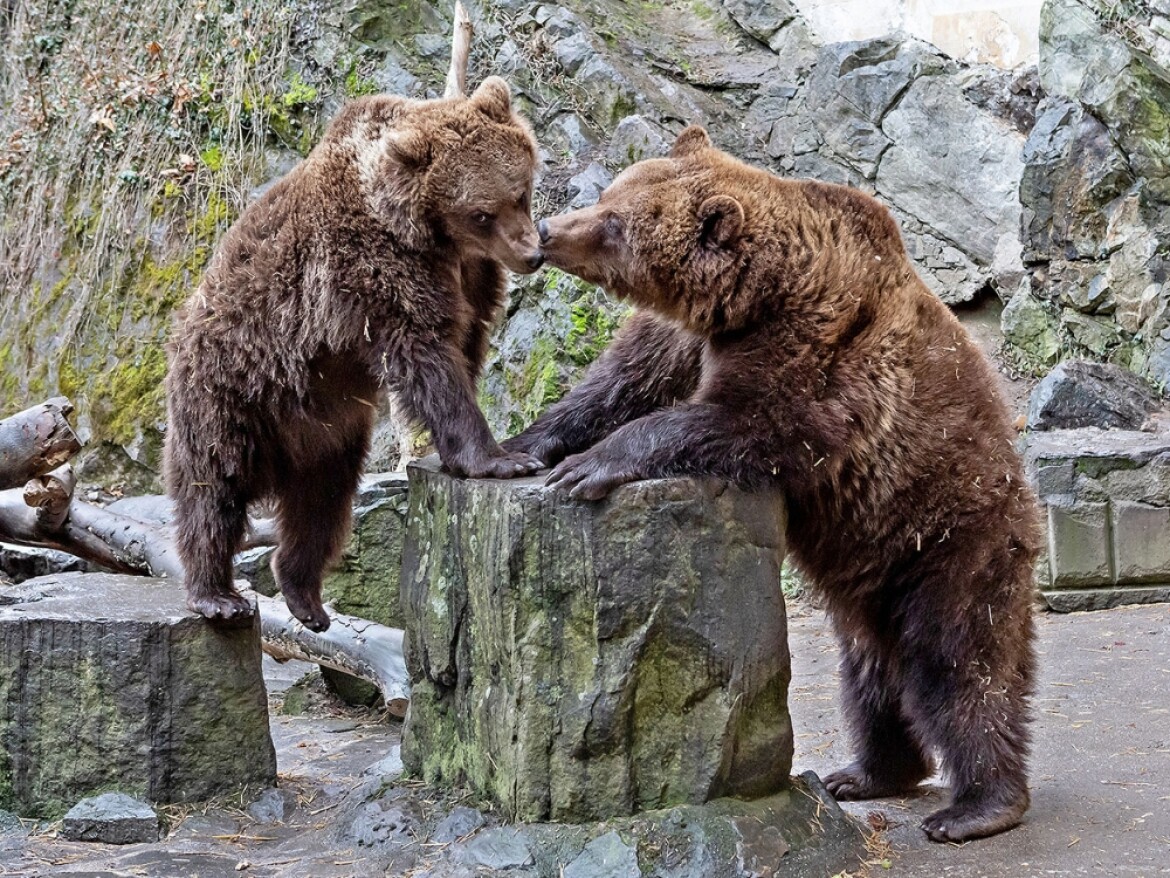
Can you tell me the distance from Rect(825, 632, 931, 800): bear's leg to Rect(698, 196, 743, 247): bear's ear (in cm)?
177

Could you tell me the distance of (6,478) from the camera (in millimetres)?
7672

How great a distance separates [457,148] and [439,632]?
6.44 ft

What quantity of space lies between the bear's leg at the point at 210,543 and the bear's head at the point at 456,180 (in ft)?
4.60

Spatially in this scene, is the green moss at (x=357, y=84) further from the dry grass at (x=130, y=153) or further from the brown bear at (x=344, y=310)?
the brown bear at (x=344, y=310)

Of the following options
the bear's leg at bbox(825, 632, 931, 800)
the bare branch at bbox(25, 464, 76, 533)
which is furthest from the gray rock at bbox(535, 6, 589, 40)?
the bear's leg at bbox(825, 632, 931, 800)

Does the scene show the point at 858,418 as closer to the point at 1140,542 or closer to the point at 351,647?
the point at 351,647

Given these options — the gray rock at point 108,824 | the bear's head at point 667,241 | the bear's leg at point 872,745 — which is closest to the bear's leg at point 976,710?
the bear's leg at point 872,745

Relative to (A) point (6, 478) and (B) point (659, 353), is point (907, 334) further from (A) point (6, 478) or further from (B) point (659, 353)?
(A) point (6, 478)

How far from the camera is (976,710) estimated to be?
464cm

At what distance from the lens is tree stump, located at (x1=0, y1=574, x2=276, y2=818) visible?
534 cm

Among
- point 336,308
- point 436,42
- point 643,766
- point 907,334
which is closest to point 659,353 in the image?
point 907,334

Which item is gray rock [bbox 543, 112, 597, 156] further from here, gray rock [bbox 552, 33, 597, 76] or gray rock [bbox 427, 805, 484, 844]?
gray rock [bbox 427, 805, 484, 844]

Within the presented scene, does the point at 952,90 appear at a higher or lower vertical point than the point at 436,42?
lower

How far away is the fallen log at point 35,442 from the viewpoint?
7512 mm
